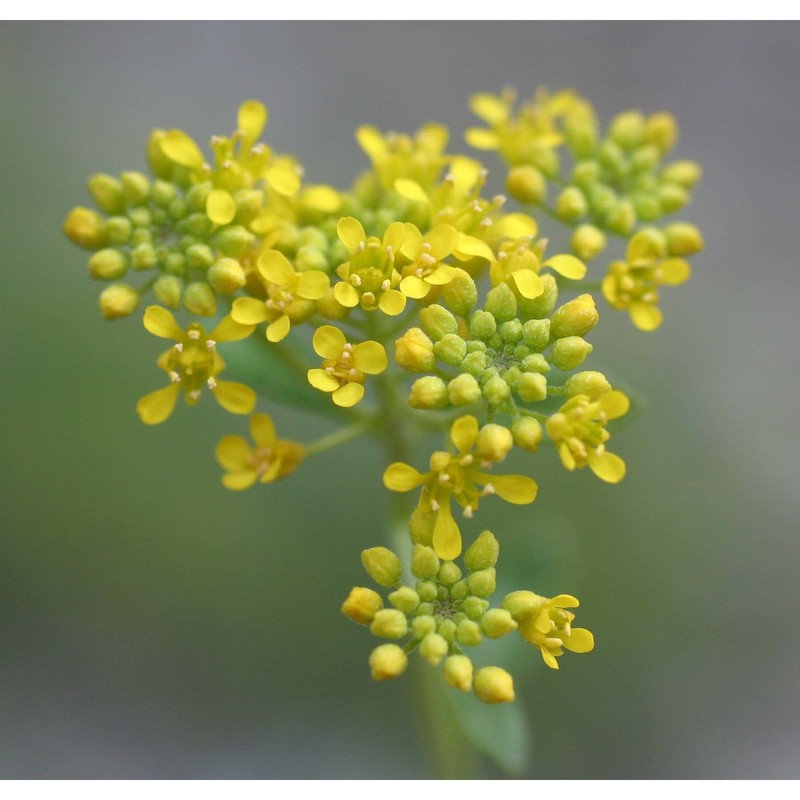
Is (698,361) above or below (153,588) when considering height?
above

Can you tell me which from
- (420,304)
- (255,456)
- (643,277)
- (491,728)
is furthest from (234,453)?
(643,277)

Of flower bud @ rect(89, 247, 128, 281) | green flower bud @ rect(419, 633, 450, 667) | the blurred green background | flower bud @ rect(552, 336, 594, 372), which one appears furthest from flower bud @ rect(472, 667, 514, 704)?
the blurred green background

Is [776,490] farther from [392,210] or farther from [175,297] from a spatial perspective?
[175,297]

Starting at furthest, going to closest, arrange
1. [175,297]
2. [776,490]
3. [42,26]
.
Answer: [42,26], [776,490], [175,297]

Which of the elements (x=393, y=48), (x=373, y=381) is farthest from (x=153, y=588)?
(x=393, y=48)

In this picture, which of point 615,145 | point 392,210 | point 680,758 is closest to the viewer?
point 392,210

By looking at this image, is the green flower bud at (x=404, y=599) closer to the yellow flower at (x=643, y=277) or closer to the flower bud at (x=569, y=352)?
the flower bud at (x=569, y=352)

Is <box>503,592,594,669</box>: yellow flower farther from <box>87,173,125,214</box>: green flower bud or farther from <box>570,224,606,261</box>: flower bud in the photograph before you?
<box>87,173,125,214</box>: green flower bud
